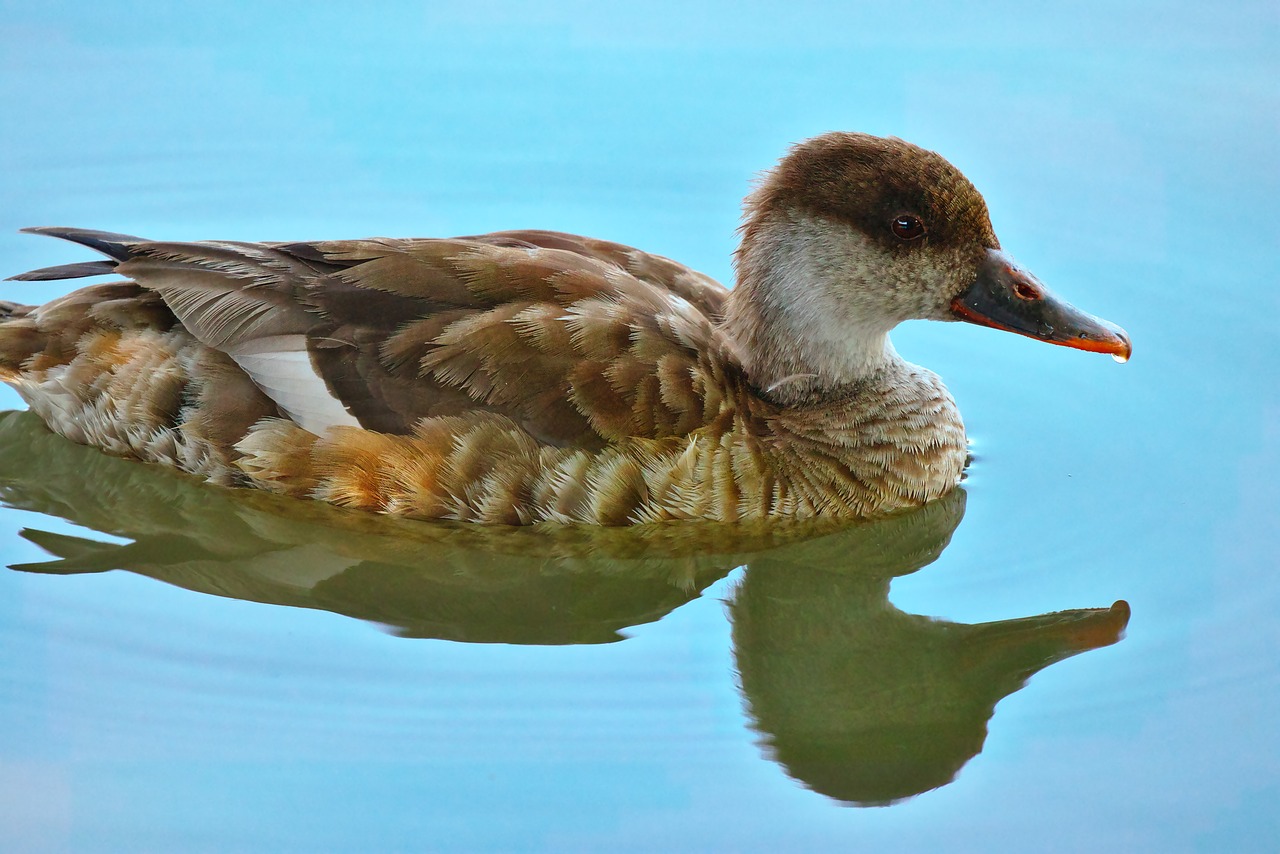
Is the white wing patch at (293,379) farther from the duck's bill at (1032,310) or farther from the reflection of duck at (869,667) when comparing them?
the duck's bill at (1032,310)

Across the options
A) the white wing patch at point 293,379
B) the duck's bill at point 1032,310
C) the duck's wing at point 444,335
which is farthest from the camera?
the duck's bill at point 1032,310

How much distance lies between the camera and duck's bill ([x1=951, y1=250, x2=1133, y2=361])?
626cm

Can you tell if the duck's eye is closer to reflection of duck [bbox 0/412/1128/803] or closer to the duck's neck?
the duck's neck

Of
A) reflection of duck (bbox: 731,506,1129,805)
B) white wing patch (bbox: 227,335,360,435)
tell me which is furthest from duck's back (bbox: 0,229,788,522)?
reflection of duck (bbox: 731,506,1129,805)

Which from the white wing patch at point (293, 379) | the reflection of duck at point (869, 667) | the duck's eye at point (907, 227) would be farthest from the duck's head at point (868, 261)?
the white wing patch at point (293, 379)

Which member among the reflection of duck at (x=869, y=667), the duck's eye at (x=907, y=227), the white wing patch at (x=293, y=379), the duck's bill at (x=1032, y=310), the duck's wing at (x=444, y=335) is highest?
the duck's eye at (x=907, y=227)

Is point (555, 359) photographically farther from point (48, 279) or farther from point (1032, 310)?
point (48, 279)

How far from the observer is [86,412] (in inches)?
256

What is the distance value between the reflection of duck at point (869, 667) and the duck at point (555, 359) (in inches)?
14.8

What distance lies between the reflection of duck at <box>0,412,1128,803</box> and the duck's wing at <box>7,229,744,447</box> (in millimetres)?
442

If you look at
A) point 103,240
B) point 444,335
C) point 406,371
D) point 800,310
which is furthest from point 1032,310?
point 103,240

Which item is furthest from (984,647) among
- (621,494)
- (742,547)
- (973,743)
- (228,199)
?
(228,199)

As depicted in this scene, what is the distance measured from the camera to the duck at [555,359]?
6016 mm

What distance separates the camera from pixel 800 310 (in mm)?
6359
